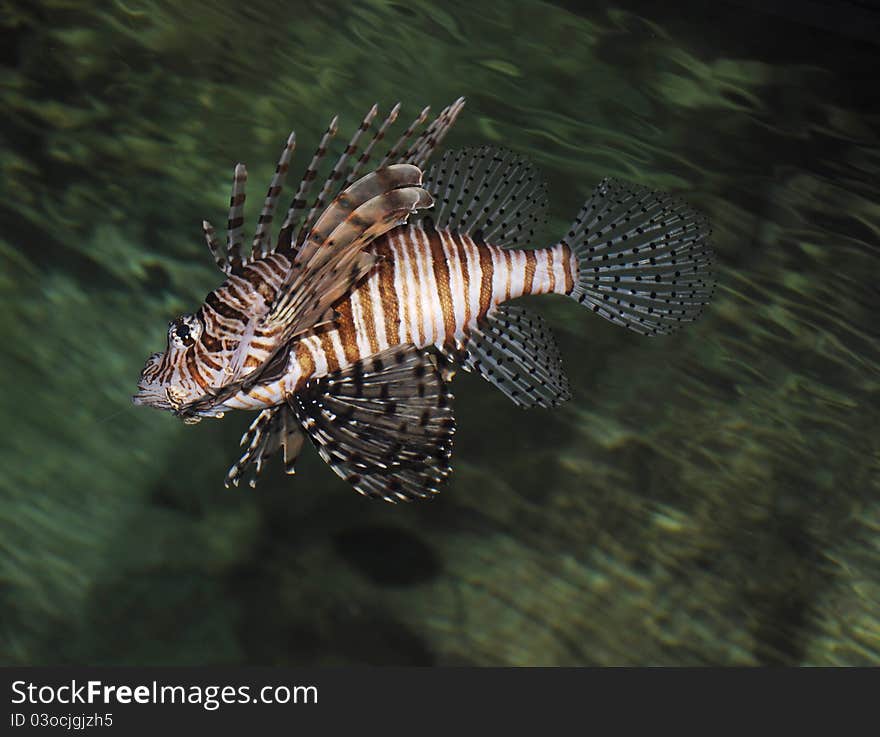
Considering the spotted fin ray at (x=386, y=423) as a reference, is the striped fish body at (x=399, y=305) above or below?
above

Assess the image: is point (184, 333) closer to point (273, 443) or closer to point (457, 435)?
point (273, 443)

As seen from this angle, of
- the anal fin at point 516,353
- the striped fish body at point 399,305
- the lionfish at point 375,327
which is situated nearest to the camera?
the lionfish at point 375,327

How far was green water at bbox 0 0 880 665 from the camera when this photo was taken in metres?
3.65

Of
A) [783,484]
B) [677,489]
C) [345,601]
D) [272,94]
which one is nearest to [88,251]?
[272,94]

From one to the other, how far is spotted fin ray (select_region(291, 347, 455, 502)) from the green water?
1812mm

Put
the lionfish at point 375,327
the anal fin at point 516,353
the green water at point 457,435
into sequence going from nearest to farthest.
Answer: the lionfish at point 375,327, the anal fin at point 516,353, the green water at point 457,435

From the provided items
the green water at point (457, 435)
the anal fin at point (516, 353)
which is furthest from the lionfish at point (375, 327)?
the green water at point (457, 435)

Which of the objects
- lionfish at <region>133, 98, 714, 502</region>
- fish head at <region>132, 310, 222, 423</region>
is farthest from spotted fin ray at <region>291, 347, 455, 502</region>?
fish head at <region>132, 310, 222, 423</region>

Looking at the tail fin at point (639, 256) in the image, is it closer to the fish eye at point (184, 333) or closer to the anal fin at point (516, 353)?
the anal fin at point (516, 353)

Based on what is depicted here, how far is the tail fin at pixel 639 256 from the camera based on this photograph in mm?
2537

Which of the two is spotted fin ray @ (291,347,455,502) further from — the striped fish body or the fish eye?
the fish eye

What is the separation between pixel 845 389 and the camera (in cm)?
392

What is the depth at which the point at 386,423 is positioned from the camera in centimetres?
213

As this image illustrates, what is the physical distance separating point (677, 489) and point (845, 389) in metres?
1.05
